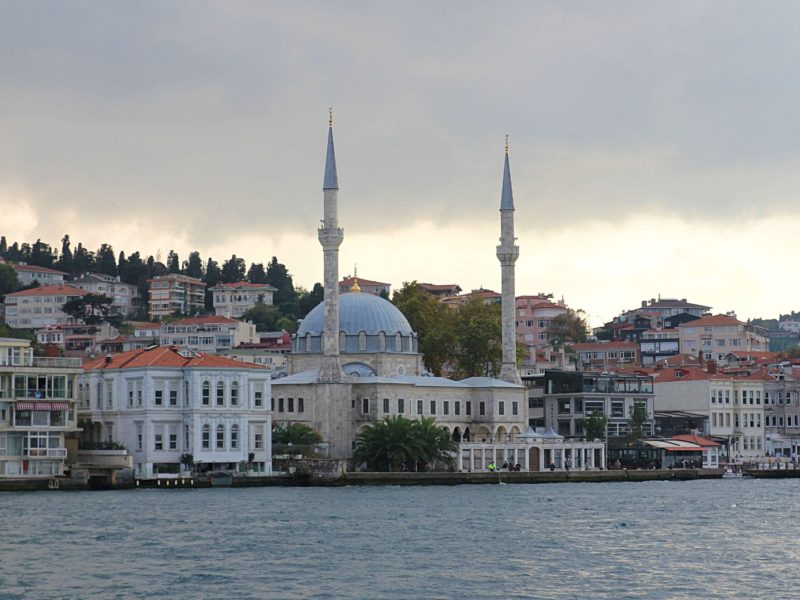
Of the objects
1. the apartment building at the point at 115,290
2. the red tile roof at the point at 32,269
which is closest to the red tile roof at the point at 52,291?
the apartment building at the point at 115,290

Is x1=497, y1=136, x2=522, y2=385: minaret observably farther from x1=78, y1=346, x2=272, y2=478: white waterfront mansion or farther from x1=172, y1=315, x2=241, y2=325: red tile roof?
x1=172, y1=315, x2=241, y2=325: red tile roof

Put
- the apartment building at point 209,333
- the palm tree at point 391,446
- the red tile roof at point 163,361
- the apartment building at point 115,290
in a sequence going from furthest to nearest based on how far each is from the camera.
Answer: the apartment building at point 115,290 < the apartment building at point 209,333 < the palm tree at point 391,446 < the red tile roof at point 163,361

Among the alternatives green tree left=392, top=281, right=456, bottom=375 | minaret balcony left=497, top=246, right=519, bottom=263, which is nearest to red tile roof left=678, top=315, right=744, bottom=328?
green tree left=392, top=281, right=456, bottom=375

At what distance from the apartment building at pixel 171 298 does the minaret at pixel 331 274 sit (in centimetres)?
7767

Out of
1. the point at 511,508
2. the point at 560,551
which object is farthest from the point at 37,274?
the point at 560,551

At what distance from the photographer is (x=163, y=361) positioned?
73.4m

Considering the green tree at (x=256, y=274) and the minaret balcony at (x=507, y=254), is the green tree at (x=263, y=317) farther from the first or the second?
the minaret balcony at (x=507, y=254)

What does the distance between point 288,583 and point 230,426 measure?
3593cm

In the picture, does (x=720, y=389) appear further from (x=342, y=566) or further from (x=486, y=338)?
(x=342, y=566)

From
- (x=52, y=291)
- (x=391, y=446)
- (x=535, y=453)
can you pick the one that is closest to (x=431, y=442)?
(x=391, y=446)

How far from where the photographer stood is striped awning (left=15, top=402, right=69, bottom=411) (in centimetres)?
6844

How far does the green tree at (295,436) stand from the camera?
80512 mm

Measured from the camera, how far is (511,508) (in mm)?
60344

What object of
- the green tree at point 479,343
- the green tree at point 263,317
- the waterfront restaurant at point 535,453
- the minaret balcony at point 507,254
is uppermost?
the green tree at point 263,317
